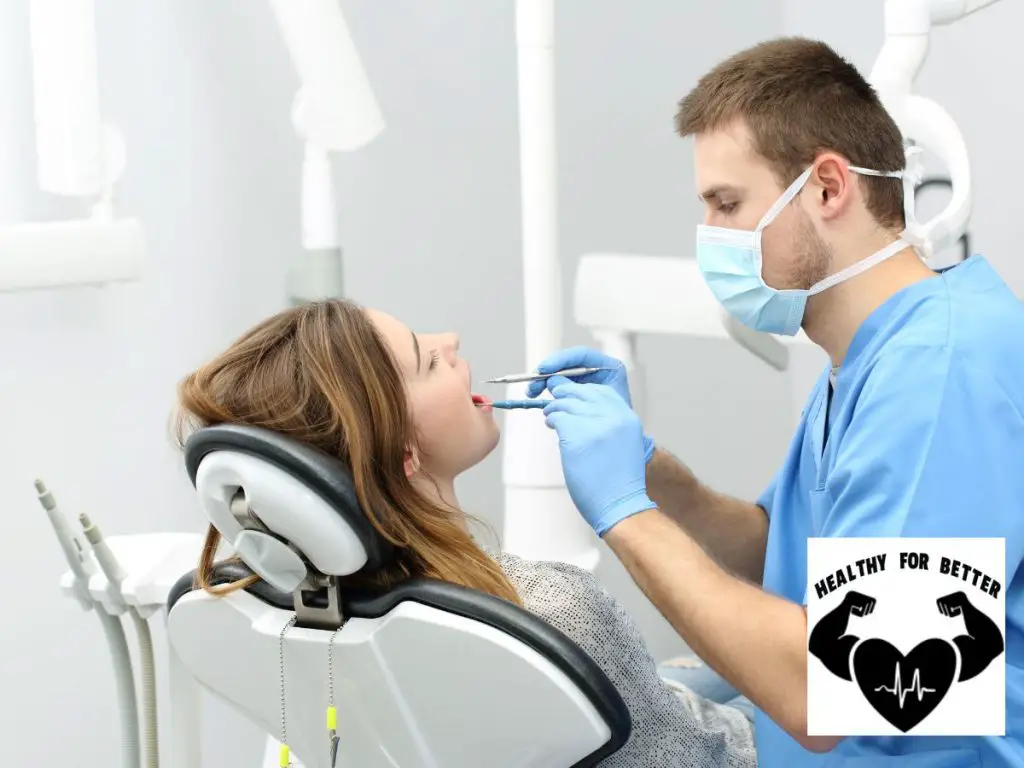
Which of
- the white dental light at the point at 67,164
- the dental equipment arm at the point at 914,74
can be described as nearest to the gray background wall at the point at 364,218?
the white dental light at the point at 67,164

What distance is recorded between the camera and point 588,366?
1589 millimetres

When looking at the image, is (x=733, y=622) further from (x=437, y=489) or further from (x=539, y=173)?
(x=539, y=173)

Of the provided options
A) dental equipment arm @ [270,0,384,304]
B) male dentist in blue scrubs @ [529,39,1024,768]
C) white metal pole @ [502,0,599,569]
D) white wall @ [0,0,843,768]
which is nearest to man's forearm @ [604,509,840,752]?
male dentist in blue scrubs @ [529,39,1024,768]

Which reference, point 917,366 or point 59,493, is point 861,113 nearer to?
point 917,366

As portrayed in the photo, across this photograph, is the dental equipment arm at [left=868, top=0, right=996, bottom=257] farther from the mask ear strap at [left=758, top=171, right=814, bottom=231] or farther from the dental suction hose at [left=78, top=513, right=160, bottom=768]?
the dental suction hose at [left=78, top=513, right=160, bottom=768]

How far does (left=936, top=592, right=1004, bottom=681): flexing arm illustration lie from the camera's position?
3.97 feet

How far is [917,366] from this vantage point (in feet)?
4.17

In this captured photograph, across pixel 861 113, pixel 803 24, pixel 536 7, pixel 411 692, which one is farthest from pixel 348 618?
pixel 803 24

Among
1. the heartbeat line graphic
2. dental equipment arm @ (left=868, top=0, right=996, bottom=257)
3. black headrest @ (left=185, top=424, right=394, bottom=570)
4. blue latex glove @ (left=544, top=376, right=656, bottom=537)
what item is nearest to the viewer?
black headrest @ (left=185, top=424, right=394, bottom=570)

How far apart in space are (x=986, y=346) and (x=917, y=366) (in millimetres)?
68

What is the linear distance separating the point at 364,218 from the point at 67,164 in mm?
730

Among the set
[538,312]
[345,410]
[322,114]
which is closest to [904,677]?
[345,410]

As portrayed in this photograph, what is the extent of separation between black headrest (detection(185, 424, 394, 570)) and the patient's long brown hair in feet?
0.18

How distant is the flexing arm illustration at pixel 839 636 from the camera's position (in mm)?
1206
